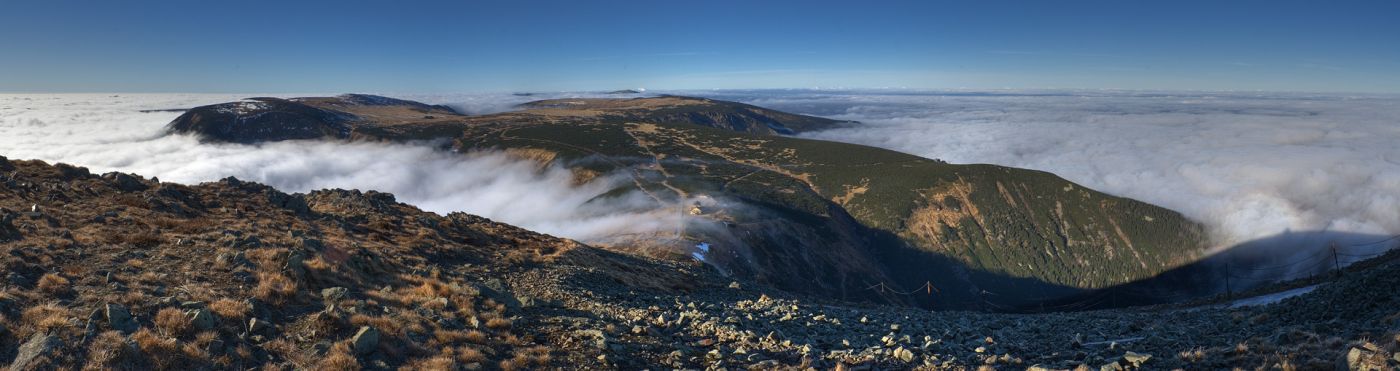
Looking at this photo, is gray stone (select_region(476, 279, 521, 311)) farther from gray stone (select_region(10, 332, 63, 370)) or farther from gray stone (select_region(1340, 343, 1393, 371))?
gray stone (select_region(1340, 343, 1393, 371))

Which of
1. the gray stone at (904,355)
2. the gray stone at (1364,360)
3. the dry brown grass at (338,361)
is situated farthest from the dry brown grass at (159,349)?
the gray stone at (1364,360)

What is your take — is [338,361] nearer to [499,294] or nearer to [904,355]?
[499,294]

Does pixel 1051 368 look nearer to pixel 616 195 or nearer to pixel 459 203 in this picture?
pixel 616 195

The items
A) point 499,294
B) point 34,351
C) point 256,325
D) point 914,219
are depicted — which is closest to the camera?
point 34,351

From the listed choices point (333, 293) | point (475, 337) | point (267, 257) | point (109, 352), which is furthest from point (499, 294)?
point (109, 352)

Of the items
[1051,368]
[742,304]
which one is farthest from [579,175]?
[1051,368]

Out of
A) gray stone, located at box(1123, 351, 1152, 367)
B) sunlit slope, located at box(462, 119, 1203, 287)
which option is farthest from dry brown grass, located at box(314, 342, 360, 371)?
sunlit slope, located at box(462, 119, 1203, 287)
